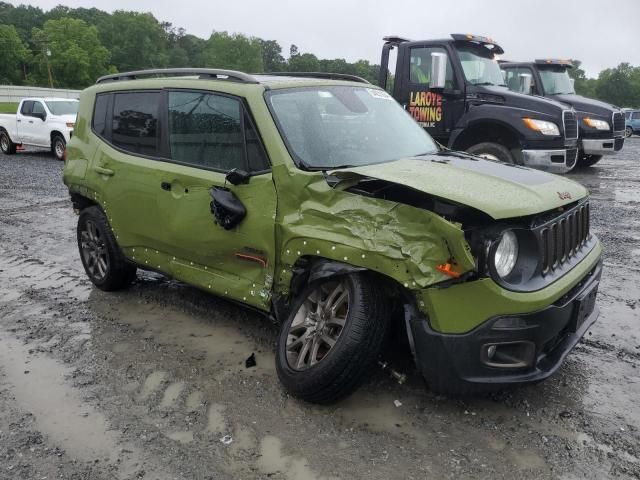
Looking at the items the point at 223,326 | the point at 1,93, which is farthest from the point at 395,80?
the point at 1,93

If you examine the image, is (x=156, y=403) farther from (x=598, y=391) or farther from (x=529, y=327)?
(x=598, y=391)

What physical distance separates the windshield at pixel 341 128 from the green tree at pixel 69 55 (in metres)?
91.7

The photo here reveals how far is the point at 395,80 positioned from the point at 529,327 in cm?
791

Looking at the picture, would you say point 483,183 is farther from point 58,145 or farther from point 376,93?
point 58,145

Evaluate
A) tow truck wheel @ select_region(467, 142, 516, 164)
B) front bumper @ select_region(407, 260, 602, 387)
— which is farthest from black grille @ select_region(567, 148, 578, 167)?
front bumper @ select_region(407, 260, 602, 387)

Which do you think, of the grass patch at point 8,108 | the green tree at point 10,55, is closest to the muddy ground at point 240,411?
the grass patch at point 8,108

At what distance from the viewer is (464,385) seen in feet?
10.0

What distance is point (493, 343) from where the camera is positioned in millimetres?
2945

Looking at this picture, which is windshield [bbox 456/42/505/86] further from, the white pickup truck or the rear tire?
the white pickup truck

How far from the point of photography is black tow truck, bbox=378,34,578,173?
9703mm

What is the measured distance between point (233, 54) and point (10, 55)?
42.8 metres

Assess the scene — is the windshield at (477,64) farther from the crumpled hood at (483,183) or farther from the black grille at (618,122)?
the crumpled hood at (483,183)

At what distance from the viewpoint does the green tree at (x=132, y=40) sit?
110m

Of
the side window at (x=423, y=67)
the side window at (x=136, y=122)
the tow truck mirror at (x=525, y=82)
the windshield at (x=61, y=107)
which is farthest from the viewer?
the windshield at (x=61, y=107)
